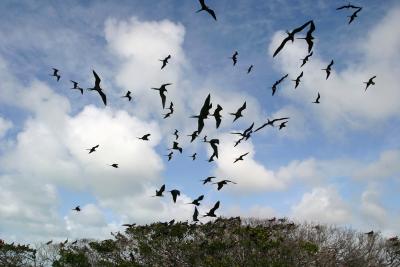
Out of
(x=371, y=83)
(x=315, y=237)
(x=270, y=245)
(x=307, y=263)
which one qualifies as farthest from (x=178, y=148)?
(x=315, y=237)

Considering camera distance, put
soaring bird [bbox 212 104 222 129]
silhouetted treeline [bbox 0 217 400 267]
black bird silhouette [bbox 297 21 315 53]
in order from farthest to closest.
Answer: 1. silhouetted treeline [bbox 0 217 400 267]
2. soaring bird [bbox 212 104 222 129]
3. black bird silhouette [bbox 297 21 315 53]

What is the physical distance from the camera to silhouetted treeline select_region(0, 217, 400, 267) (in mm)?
25625

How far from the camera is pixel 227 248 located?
2733cm

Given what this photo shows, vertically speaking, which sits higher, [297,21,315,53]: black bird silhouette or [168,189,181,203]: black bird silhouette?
[297,21,315,53]: black bird silhouette

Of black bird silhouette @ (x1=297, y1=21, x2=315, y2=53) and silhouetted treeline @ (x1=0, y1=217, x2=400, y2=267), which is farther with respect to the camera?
silhouetted treeline @ (x1=0, y1=217, x2=400, y2=267)

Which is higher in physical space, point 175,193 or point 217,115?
point 217,115

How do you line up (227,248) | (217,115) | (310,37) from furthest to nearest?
1. (227,248)
2. (217,115)
3. (310,37)

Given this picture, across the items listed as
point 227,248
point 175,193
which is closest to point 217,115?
point 175,193

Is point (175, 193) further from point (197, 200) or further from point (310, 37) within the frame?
point (310, 37)

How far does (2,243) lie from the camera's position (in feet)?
115

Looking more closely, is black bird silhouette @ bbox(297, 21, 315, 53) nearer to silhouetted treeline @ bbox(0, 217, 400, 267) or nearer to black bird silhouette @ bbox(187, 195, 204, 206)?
black bird silhouette @ bbox(187, 195, 204, 206)

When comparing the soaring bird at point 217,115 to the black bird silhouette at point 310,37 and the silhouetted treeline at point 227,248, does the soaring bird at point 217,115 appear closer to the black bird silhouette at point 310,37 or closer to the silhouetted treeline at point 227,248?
the black bird silhouette at point 310,37

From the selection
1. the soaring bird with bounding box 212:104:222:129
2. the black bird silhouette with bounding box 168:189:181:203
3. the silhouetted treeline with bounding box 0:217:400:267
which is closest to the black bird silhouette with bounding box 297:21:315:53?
the soaring bird with bounding box 212:104:222:129

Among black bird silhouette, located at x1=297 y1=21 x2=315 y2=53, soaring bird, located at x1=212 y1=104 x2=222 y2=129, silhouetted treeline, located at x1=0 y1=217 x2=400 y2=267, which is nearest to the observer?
black bird silhouette, located at x1=297 y1=21 x2=315 y2=53
